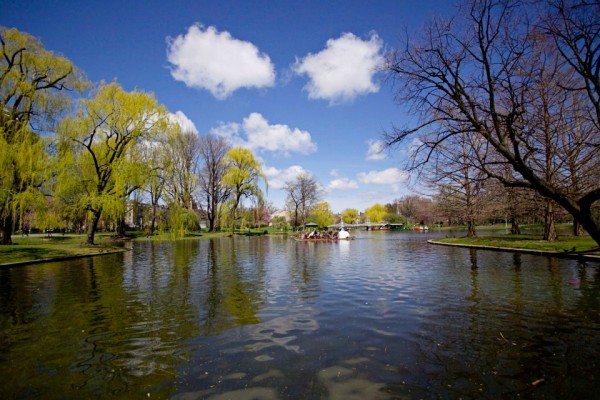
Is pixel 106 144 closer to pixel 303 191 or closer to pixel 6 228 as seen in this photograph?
pixel 6 228

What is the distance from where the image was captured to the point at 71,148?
1030 inches

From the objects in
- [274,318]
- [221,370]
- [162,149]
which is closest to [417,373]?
[221,370]

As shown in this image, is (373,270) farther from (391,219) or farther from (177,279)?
(391,219)

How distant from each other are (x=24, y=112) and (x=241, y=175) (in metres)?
33.8

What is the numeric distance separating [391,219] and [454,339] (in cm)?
12562

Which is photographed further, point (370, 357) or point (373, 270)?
point (373, 270)

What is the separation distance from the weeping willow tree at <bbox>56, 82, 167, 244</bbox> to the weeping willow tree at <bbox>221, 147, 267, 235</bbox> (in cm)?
2702

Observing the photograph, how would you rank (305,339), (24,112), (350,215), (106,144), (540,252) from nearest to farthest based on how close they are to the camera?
(305,339) < (540,252) < (24,112) < (106,144) < (350,215)

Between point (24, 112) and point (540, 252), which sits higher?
point (24, 112)

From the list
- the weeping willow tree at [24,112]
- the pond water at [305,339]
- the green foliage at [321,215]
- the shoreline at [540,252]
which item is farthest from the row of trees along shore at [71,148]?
the green foliage at [321,215]

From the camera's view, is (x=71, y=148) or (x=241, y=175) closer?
(x=71, y=148)

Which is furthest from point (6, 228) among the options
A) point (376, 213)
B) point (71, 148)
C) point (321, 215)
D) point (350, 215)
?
point (376, 213)

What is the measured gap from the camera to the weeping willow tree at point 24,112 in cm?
2139

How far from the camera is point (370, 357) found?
18.1ft
